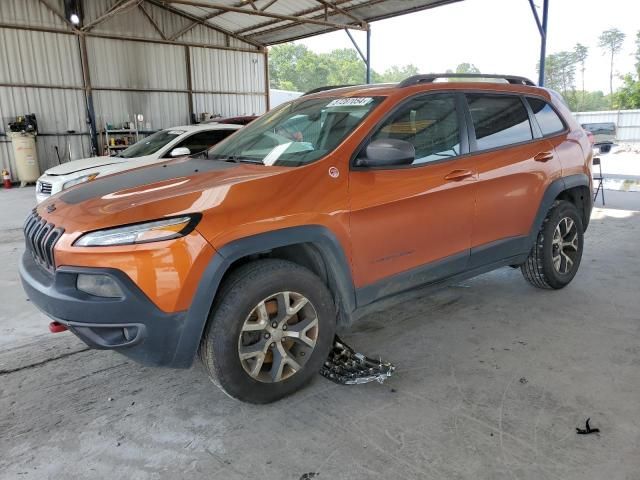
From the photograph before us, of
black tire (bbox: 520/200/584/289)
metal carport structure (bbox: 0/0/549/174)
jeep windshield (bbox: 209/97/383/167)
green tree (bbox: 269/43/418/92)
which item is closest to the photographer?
jeep windshield (bbox: 209/97/383/167)

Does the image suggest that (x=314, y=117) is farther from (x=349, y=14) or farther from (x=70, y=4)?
(x=70, y=4)

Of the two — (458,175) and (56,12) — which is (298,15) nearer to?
(56,12)

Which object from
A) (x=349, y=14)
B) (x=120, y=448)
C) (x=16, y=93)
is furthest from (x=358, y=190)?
(x=16, y=93)

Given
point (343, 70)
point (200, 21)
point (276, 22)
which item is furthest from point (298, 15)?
point (343, 70)

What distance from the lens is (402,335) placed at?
137 inches

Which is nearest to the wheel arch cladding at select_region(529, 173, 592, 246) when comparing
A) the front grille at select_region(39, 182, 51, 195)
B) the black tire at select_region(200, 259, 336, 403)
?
the black tire at select_region(200, 259, 336, 403)

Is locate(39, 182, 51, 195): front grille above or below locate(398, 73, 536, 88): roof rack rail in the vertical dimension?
below

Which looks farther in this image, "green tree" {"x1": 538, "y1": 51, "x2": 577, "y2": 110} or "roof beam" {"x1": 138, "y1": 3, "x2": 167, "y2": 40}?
"green tree" {"x1": 538, "y1": 51, "x2": 577, "y2": 110}

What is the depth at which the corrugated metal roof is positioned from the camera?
45.0 ft

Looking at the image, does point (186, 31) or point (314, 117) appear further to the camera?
A: point (186, 31)

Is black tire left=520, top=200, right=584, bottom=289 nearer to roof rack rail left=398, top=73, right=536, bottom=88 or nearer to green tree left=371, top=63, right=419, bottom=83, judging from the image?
roof rack rail left=398, top=73, right=536, bottom=88

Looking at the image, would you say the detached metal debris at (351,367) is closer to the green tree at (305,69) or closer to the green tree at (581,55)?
the green tree at (305,69)

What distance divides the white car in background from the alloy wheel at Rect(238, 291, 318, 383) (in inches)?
210

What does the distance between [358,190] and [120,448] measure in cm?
176
